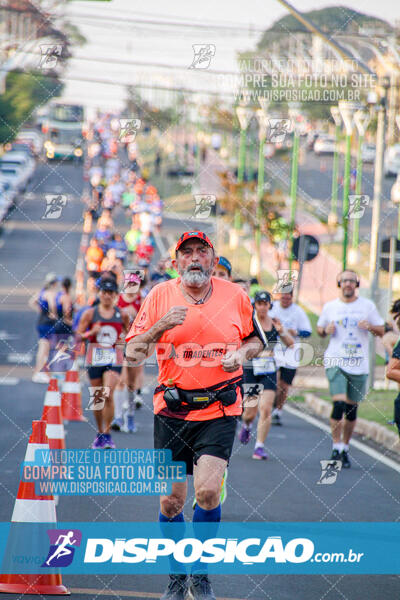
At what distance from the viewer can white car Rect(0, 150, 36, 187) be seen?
6456 cm

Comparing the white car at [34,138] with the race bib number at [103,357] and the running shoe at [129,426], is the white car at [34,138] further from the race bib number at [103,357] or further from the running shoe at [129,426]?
the race bib number at [103,357]

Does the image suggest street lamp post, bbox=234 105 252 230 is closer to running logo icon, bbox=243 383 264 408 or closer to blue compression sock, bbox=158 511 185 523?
running logo icon, bbox=243 383 264 408

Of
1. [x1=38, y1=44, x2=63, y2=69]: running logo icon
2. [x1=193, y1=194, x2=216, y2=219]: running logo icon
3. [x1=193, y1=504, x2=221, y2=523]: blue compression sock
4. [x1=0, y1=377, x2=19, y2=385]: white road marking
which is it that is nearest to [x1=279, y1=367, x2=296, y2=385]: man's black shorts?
[x1=193, y1=194, x2=216, y2=219]: running logo icon

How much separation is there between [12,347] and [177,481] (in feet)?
65.7

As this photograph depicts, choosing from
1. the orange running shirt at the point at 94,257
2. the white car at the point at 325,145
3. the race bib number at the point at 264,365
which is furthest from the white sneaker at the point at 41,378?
the white car at the point at 325,145

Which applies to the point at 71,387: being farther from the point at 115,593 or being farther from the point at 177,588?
the point at 177,588

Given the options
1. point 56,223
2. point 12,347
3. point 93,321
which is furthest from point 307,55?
point 56,223

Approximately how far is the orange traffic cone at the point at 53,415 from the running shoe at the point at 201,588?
3.41m

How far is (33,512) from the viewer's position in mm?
6562

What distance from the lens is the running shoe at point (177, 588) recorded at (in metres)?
5.99

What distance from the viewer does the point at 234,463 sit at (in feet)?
36.8

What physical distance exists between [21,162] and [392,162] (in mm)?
22584

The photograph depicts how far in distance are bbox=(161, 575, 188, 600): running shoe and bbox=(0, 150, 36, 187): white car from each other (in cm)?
5814

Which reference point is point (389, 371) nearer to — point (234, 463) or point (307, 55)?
point (234, 463)
